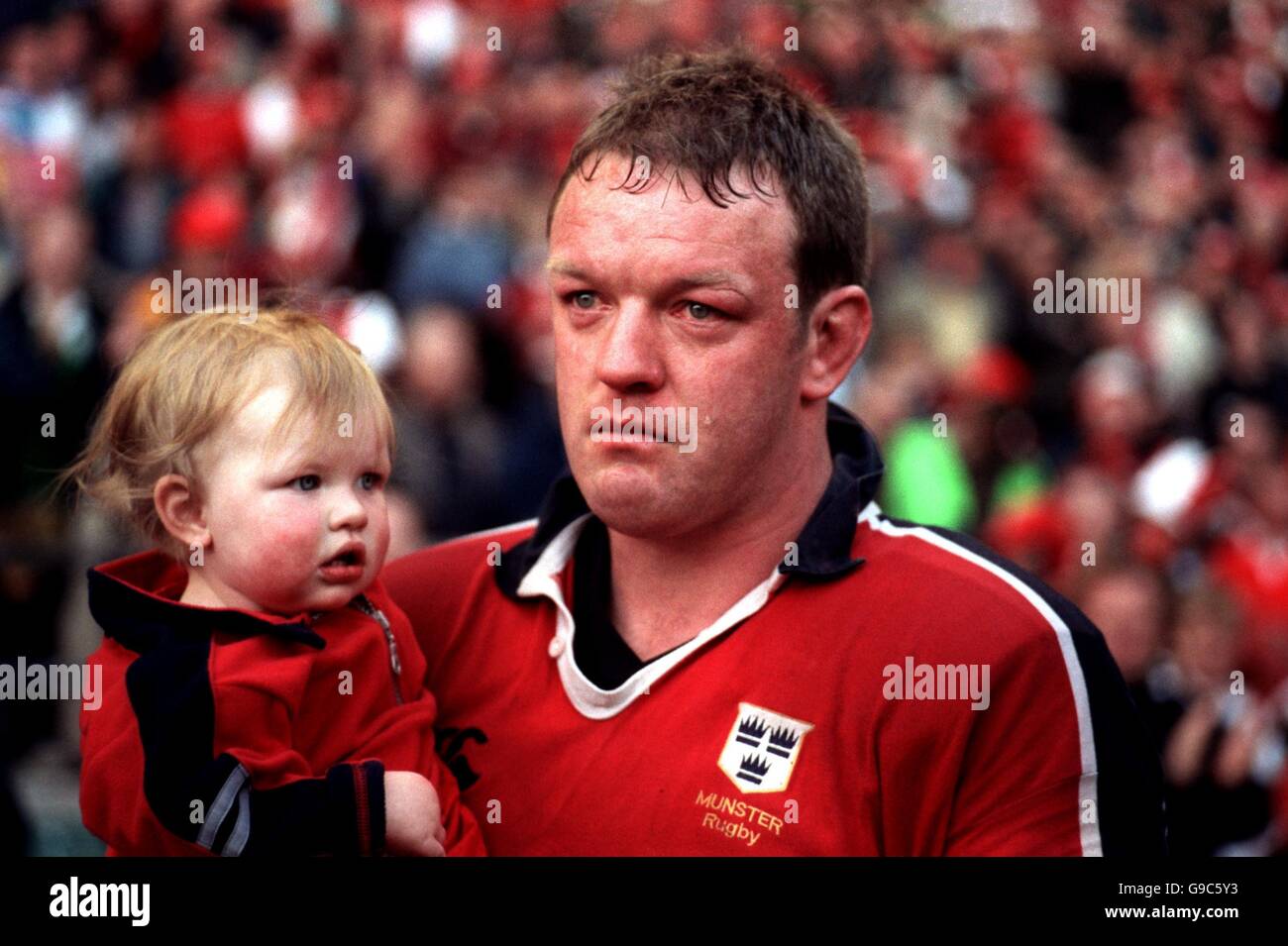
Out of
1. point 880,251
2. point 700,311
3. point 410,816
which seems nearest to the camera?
point 410,816

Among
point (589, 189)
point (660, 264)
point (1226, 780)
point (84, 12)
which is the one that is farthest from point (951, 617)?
point (84, 12)

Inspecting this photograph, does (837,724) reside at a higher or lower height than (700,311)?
lower

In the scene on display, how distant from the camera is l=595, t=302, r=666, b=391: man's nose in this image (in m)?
2.34

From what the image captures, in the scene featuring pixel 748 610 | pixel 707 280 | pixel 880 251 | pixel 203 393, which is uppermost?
pixel 880 251

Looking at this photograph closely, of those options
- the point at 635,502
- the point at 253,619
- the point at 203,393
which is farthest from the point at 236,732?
the point at 635,502

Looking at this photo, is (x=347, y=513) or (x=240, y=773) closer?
(x=240, y=773)

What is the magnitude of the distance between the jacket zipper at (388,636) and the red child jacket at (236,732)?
0.10 feet

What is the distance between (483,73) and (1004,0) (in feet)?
11.1

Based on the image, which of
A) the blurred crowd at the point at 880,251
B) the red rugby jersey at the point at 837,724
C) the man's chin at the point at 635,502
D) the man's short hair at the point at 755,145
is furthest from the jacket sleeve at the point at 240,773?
the blurred crowd at the point at 880,251

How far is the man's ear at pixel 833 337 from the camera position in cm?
251

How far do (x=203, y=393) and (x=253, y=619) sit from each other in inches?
12.8

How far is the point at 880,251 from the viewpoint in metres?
7.68

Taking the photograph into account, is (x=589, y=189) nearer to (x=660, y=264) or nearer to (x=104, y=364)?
(x=660, y=264)

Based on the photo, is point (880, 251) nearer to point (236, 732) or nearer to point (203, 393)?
point (203, 393)
